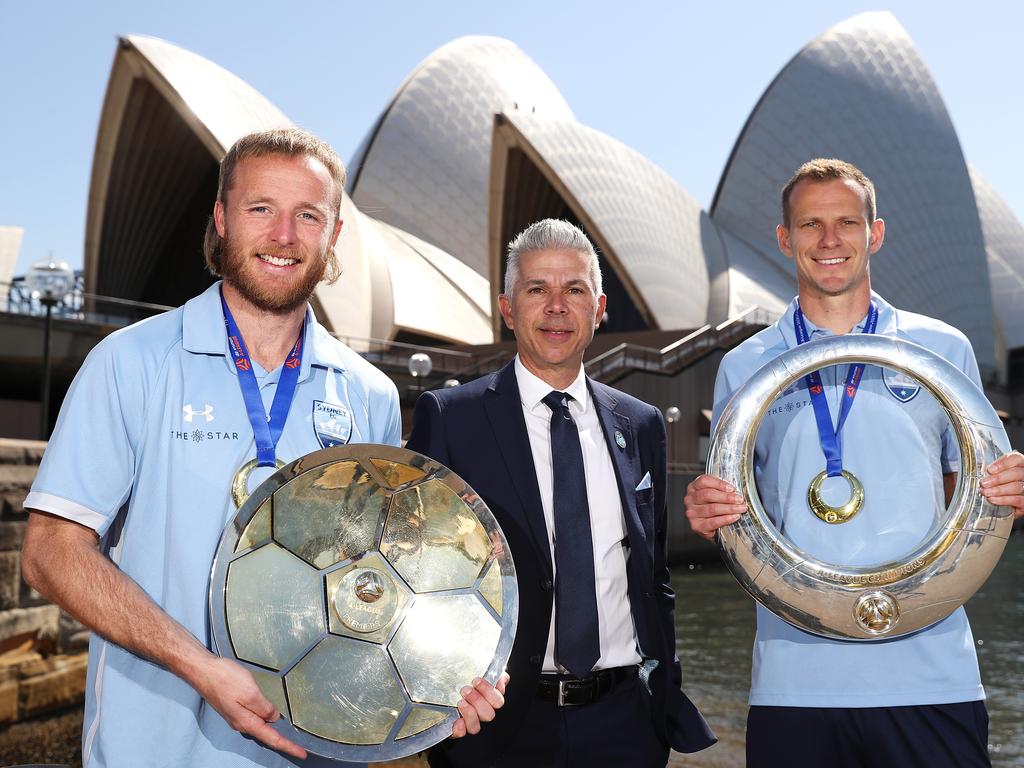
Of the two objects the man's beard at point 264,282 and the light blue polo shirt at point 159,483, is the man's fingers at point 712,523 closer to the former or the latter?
the light blue polo shirt at point 159,483

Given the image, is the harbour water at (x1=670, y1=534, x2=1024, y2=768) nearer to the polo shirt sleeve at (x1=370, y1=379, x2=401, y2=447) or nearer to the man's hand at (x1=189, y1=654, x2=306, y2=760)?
the polo shirt sleeve at (x1=370, y1=379, x2=401, y2=447)

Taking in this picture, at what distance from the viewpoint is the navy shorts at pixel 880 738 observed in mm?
1963

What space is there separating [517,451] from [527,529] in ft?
0.63

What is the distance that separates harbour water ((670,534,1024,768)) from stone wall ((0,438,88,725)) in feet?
12.4

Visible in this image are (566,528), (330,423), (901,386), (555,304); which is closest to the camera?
(330,423)

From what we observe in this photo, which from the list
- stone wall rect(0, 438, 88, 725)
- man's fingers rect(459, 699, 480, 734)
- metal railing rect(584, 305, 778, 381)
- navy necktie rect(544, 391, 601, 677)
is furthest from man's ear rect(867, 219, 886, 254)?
metal railing rect(584, 305, 778, 381)

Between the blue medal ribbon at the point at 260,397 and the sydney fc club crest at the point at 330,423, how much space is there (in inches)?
2.2

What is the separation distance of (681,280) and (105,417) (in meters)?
26.0

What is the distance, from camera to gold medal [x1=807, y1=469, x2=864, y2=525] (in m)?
1.96

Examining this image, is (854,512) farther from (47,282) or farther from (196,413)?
(47,282)

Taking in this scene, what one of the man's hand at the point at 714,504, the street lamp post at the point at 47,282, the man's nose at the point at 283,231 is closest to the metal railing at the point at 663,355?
the street lamp post at the point at 47,282

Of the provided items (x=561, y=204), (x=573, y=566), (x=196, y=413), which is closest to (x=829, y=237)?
(x=573, y=566)

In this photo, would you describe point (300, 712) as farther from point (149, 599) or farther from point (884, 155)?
point (884, 155)

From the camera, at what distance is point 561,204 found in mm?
27531
